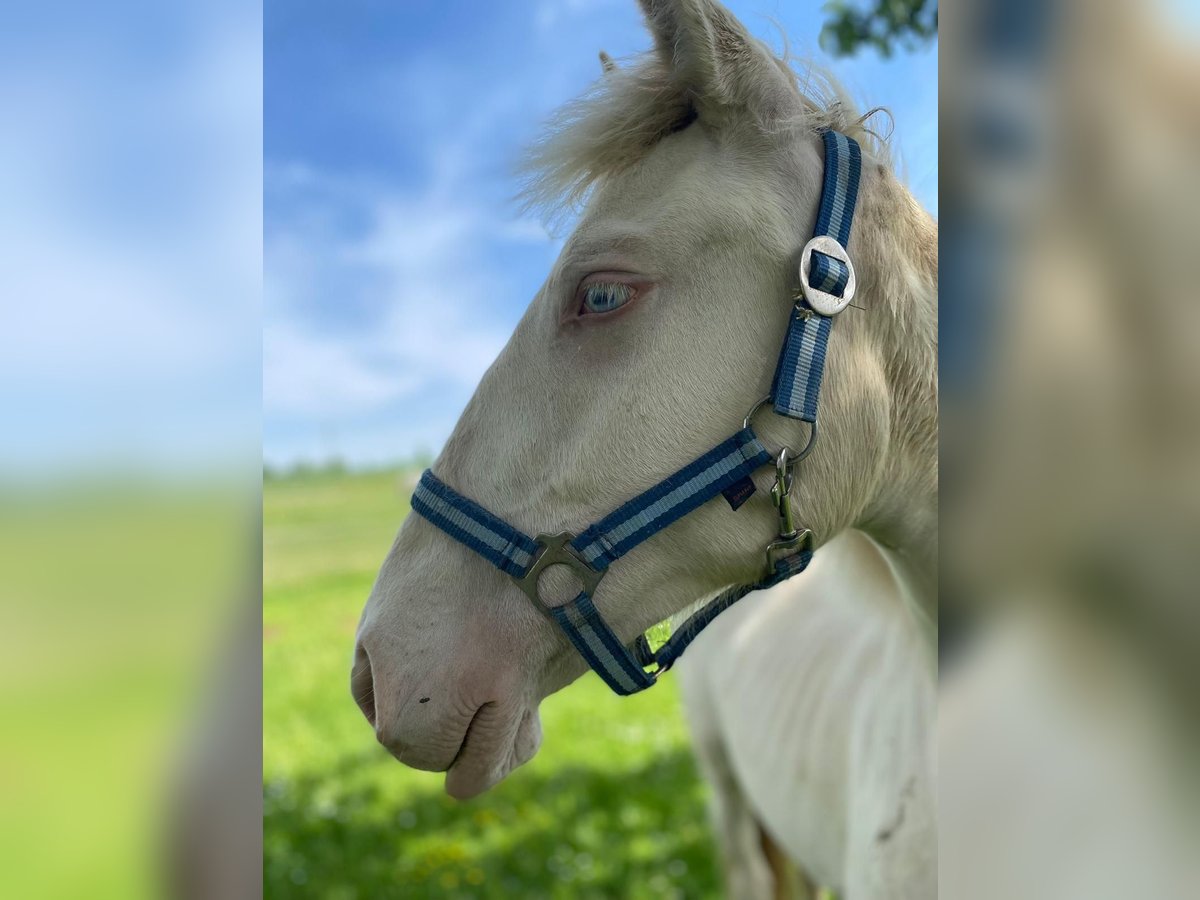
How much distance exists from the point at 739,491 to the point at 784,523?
3.5 inches

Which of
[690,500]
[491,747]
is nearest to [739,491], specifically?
[690,500]

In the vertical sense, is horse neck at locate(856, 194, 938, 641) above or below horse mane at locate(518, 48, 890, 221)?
below

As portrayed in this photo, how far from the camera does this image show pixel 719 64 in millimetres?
1257

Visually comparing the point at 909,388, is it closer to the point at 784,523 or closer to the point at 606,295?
the point at 784,523

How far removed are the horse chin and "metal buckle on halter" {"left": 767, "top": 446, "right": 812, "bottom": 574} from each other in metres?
0.43

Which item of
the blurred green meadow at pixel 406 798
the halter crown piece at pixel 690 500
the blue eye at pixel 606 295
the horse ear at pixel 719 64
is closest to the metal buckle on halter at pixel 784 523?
the halter crown piece at pixel 690 500

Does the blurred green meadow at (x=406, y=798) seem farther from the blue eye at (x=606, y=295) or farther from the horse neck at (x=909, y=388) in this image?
the horse neck at (x=909, y=388)

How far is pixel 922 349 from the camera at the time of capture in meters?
1.31

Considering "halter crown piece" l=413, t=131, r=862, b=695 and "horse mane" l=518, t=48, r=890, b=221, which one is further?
"horse mane" l=518, t=48, r=890, b=221

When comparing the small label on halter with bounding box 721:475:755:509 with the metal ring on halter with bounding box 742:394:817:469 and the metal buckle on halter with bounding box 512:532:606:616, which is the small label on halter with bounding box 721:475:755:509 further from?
the metal buckle on halter with bounding box 512:532:606:616

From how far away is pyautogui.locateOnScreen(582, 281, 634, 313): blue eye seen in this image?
4.01ft

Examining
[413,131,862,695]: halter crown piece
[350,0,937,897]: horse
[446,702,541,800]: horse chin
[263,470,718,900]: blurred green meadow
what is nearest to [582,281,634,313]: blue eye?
[350,0,937,897]: horse

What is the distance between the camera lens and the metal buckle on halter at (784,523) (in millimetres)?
Answer: 1173
